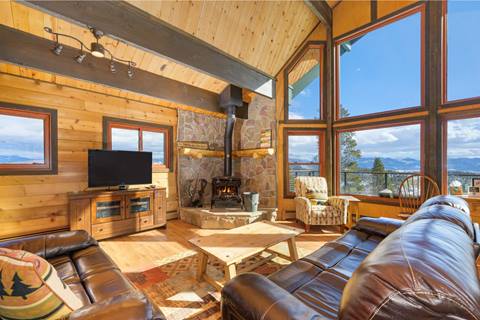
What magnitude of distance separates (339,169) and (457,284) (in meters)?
4.19

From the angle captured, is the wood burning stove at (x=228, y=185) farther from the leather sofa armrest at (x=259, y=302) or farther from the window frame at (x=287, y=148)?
the leather sofa armrest at (x=259, y=302)

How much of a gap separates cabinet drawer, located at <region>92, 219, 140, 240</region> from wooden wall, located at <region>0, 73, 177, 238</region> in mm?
722

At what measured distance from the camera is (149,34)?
7.65 ft

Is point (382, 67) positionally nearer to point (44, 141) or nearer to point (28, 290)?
point (28, 290)

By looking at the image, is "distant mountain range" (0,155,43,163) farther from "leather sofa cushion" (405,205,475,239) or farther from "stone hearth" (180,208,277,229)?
"leather sofa cushion" (405,205,475,239)

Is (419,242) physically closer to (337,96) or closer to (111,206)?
(111,206)

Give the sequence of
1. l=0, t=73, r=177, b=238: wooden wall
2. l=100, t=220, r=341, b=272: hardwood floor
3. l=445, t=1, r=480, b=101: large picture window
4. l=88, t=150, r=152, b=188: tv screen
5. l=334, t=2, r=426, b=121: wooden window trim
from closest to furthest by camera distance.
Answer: l=100, t=220, r=341, b=272: hardwood floor
l=0, t=73, r=177, b=238: wooden wall
l=445, t=1, r=480, b=101: large picture window
l=88, t=150, r=152, b=188: tv screen
l=334, t=2, r=426, b=121: wooden window trim

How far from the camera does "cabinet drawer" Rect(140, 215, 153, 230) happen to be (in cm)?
367

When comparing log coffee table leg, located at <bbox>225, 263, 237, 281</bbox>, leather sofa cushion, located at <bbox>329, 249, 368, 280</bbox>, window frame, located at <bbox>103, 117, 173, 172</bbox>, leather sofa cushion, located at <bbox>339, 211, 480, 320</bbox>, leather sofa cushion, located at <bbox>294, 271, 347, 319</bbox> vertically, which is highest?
window frame, located at <bbox>103, 117, 173, 172</bbox>

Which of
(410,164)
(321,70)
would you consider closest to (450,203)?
(410,164)

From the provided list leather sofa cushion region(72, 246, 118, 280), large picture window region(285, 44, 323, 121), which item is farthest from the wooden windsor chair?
leather sofa cushion region(72, 246, 118, 280)

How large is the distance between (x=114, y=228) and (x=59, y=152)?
5.06 ft

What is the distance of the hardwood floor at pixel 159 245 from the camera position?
2596 mm

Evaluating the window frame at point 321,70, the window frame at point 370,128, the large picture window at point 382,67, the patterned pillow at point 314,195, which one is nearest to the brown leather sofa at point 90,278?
the patterned pillow at point 314,195
